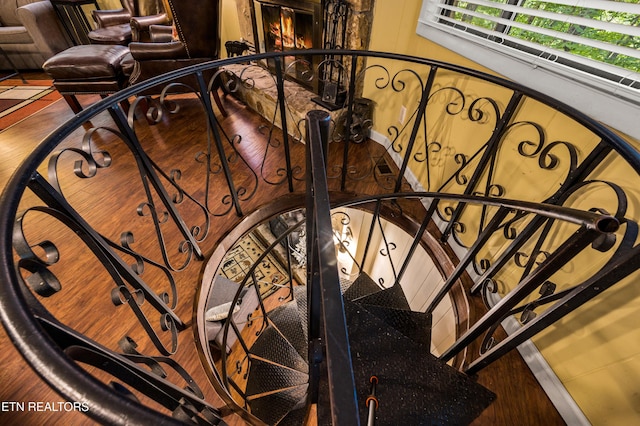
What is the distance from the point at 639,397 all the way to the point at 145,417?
4.83 feet

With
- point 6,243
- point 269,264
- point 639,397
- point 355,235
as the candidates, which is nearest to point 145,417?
point 6,243

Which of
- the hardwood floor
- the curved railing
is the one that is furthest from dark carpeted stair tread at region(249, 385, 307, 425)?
the hardwood floor

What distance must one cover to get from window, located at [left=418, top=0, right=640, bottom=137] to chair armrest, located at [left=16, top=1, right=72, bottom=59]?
5448 millimetres

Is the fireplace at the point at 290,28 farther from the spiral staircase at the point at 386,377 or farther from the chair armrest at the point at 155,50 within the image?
the spiral staircase at the point at 386,377

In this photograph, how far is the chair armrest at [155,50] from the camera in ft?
7.98

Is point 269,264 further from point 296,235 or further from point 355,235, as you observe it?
point 355,235

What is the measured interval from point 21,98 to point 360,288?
500 centimetres

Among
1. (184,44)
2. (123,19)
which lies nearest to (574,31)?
(184,44)

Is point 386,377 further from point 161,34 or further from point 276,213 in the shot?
point 161,34

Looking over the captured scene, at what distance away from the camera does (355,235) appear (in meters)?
3.28

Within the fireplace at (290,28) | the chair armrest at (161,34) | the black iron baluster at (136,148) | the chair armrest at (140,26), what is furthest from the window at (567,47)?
the chair armrest at (140,26)

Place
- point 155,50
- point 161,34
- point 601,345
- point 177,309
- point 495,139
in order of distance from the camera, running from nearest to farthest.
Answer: point 601,345 < point 495,139 < point 177,309 < point 155,50 < point 161,34

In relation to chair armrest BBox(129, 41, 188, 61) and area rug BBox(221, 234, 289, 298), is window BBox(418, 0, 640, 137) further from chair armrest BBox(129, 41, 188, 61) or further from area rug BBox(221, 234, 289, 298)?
area rug BBox(221, 234, 289, 298)

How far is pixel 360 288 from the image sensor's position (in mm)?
2023
